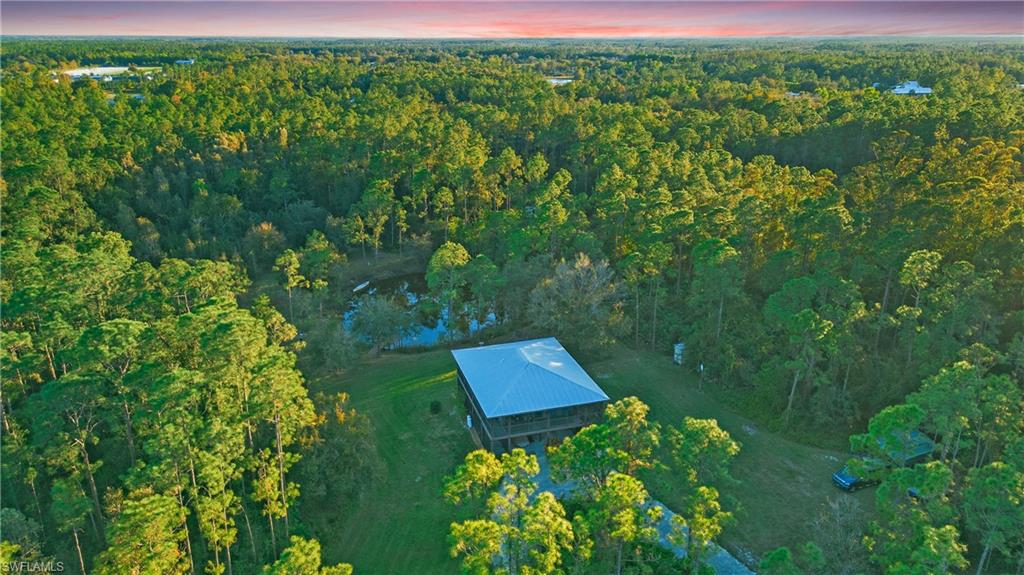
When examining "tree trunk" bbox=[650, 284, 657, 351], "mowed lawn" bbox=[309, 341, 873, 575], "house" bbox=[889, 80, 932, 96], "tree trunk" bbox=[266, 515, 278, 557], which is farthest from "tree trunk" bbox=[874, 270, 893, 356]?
"house" bbox=[889, 80, 932, 96]

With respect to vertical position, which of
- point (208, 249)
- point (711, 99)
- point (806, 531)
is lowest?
point (806, 531)

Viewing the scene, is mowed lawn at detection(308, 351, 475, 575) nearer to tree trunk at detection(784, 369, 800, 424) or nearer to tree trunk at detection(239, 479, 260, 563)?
tree trunk at detection(239, 479, 260, 563)

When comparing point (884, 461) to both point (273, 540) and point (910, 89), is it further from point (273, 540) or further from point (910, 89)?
point (910, 89)

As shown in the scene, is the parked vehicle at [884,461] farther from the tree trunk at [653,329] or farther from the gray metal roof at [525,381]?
the tree trunk at [653,329]

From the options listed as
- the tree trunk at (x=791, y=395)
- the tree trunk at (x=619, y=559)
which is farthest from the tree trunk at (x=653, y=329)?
the tree trunk at (x=619, y=559)

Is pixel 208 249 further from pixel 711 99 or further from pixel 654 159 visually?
pixel 711 99

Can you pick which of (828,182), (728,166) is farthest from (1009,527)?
(728,166)
